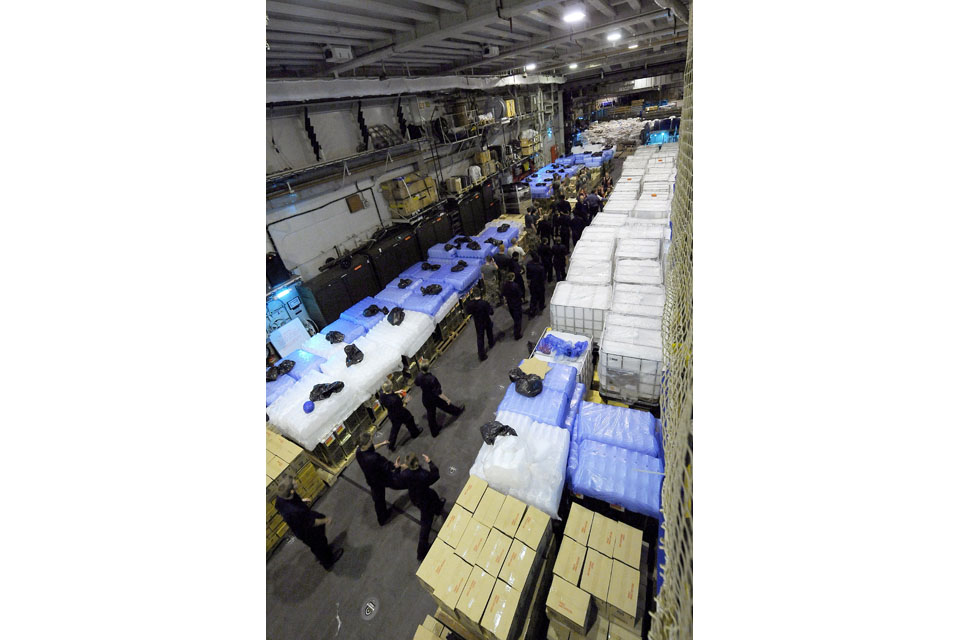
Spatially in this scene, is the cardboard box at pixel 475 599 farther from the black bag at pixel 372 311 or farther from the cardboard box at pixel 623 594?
the black bag at pixel 372 311

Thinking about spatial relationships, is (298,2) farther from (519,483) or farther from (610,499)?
(610,499)

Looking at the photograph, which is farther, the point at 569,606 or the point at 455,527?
the point at 455,527

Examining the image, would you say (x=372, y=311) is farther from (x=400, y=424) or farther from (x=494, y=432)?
(x=494, y=432)

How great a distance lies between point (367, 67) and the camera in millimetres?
7656

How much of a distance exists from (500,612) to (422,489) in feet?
5.06

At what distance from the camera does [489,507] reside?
129 inches

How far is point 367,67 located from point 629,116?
86.6 ft

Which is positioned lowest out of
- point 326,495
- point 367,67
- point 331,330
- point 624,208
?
point 326,495

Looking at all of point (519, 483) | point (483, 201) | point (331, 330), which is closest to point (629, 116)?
point (483, 201)

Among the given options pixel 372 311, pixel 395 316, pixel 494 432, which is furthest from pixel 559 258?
pixel 494 432

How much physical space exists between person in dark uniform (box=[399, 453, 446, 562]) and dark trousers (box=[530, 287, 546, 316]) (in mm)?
4777

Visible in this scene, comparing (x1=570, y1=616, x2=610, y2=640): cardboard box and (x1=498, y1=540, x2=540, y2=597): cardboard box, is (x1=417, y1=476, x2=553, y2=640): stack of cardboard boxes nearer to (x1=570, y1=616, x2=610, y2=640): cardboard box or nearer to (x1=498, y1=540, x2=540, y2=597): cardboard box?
(x1=498, y1=540, x2=540, y2=597): cardboard box

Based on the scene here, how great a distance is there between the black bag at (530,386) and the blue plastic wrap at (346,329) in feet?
11.2

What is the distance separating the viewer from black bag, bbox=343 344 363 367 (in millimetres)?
5555
